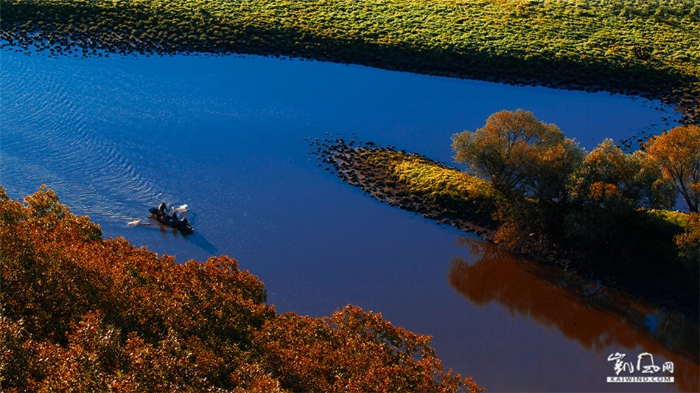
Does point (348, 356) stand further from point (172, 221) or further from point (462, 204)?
point (462, 204)

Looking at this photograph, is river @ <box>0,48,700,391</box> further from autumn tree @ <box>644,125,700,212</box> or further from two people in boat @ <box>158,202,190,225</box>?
autumn tree @ <box>644,125,700,212</box>

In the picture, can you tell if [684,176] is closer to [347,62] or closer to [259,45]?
[347,62]

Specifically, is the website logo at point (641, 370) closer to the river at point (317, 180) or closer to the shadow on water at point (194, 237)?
the river at point (317, 180)

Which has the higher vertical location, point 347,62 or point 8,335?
point 347,62

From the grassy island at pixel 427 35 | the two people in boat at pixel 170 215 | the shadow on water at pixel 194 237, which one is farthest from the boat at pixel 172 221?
the grassy island at pixel 427 35

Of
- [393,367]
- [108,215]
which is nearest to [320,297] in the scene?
[393,367]

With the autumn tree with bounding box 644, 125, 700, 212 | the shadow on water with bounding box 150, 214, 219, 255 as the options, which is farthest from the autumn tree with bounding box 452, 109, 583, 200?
the shadow on water with bounding box 150, 214, 219, 255

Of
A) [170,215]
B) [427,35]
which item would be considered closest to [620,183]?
[170,215]
